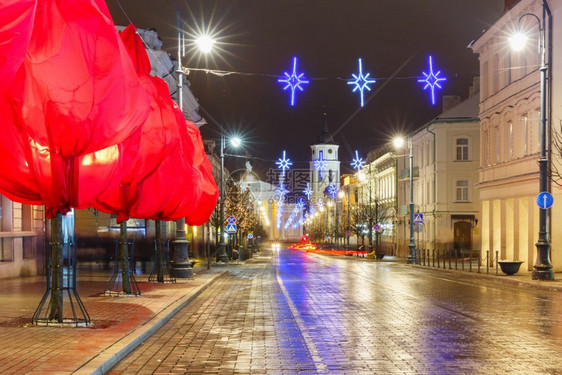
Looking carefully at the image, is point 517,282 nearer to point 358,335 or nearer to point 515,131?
point 515,131

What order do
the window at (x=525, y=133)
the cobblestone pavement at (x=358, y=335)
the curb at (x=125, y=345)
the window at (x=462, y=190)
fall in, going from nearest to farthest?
1. the curb at (x=125, y=345)
2. the cobblestone pavement at (x=358, y=335)
3. the window at (x=525, y=133)
4. the window at (x=462, y=190)

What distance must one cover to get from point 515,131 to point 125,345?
3232 centimetres

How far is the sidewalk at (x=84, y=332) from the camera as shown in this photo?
9.67 metres

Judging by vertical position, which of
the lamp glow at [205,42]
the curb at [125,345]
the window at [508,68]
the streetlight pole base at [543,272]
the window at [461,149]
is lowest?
the streetlight pole base at [543,272]

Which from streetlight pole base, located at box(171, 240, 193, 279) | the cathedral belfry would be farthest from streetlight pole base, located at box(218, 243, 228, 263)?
the cathedral belfry

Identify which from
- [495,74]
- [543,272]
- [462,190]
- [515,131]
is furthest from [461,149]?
[543,272]

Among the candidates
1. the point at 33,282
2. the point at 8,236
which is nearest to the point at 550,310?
the point at 33,282

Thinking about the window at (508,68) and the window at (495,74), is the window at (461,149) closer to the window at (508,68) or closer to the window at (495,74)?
the window at (495,74)

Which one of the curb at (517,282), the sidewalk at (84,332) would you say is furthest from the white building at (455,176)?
the sidewalk at (84,332)

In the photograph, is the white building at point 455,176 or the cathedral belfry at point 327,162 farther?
the cathedral belfry at point 327,162

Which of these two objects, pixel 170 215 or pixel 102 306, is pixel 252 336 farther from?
pixel 170 215

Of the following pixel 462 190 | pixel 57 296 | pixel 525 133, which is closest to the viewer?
pixel 57 296

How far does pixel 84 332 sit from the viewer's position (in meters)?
12.5

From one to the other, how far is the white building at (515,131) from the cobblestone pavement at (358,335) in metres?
15.5
